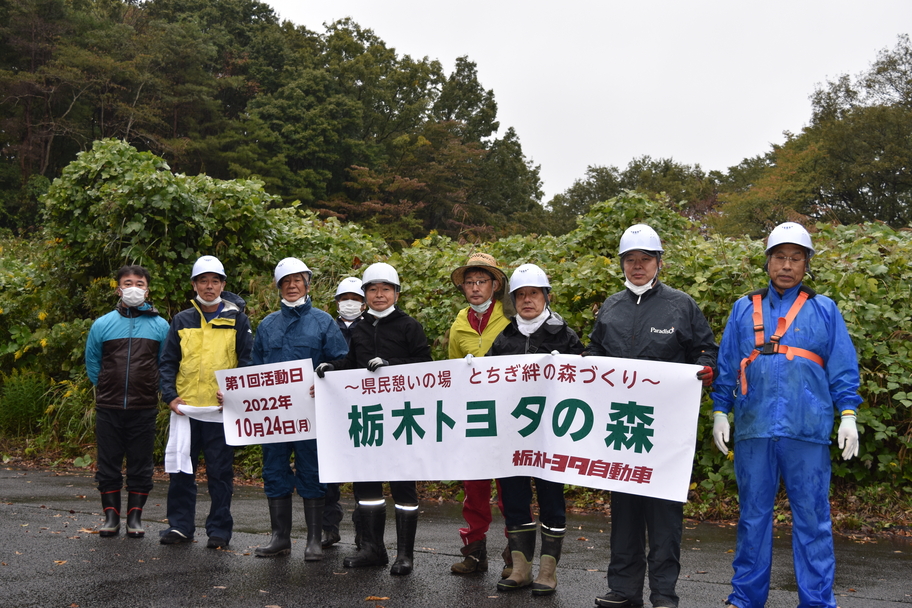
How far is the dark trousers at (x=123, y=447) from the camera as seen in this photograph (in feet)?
21.0

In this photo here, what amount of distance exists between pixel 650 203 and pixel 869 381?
4.48 m

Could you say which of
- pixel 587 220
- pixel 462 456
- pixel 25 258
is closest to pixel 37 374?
pixel 25 258

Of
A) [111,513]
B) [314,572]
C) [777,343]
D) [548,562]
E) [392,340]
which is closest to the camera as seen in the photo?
[777,343]

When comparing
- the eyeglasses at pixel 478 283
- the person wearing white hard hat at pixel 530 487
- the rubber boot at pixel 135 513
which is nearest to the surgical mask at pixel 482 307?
the eyeglasses at pixel 478 283

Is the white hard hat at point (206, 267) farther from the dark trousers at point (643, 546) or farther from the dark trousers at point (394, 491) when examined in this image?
the dark trousers at point (643, 546)

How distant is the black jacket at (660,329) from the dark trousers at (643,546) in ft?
2.71

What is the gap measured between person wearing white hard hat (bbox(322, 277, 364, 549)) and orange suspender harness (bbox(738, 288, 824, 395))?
263 cm

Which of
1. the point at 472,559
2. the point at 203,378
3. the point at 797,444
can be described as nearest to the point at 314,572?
the point at 472,559

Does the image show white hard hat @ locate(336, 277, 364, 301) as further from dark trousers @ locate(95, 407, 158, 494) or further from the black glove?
dark trousers @ locate(95, 407, 158, 494)

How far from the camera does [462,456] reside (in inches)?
209

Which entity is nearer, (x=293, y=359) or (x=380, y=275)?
(x=380, y=275)

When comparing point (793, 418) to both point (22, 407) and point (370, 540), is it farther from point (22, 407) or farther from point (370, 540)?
point (22, 407)

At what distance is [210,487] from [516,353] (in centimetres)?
263

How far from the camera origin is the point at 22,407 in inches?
454
